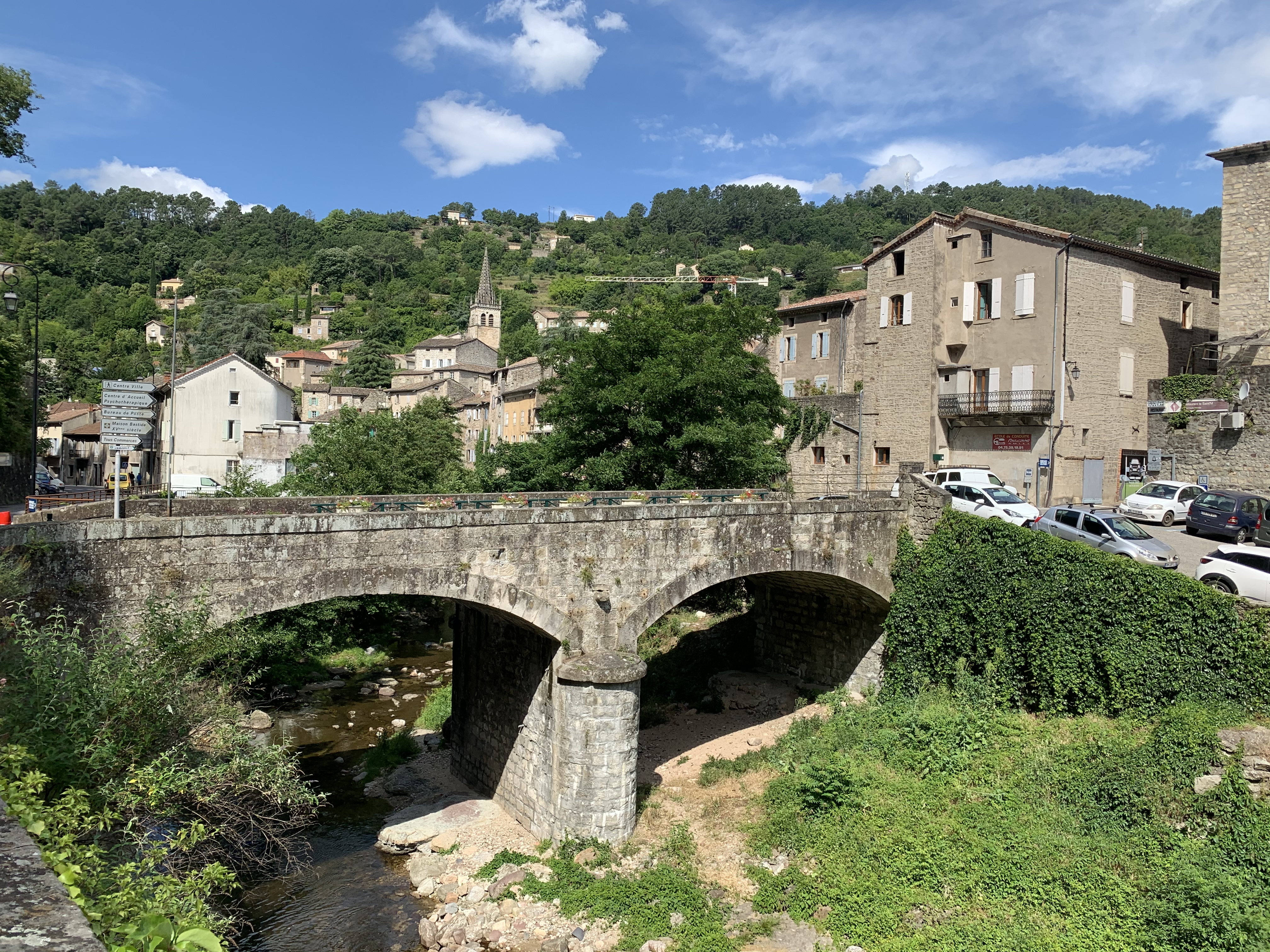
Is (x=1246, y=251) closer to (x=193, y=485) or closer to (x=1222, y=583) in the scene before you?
(x=1222, y=583)

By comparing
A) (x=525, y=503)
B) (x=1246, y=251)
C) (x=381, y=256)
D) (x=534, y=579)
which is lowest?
(x=534, y=579)

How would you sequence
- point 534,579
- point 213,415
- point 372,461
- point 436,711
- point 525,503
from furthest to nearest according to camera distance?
point 213,415
point 372,461
point 436,711
point 525,503
point 534,579

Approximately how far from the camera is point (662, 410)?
24.3 metres

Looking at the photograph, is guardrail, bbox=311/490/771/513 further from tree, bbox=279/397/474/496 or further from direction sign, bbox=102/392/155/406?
tree, bbox=279/397/474/496

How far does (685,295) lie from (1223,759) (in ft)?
69.7

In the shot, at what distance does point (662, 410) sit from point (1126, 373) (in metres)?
17.9

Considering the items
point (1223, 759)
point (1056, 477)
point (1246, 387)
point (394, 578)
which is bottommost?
point (1223, 759)

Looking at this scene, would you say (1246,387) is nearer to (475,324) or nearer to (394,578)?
(394,578)

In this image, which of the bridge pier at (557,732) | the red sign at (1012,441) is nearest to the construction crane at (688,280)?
the red sign at (1012,441)

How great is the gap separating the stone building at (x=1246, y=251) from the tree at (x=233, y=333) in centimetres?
7589

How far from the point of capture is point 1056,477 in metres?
28.2

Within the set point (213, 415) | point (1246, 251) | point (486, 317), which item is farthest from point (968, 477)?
point (486, 317)

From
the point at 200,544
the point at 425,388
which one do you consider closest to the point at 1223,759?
the point at 200,544

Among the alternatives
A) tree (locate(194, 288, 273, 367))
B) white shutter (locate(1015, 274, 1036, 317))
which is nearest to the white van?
white shutter (locate(1015, 274, 1036, 317))
